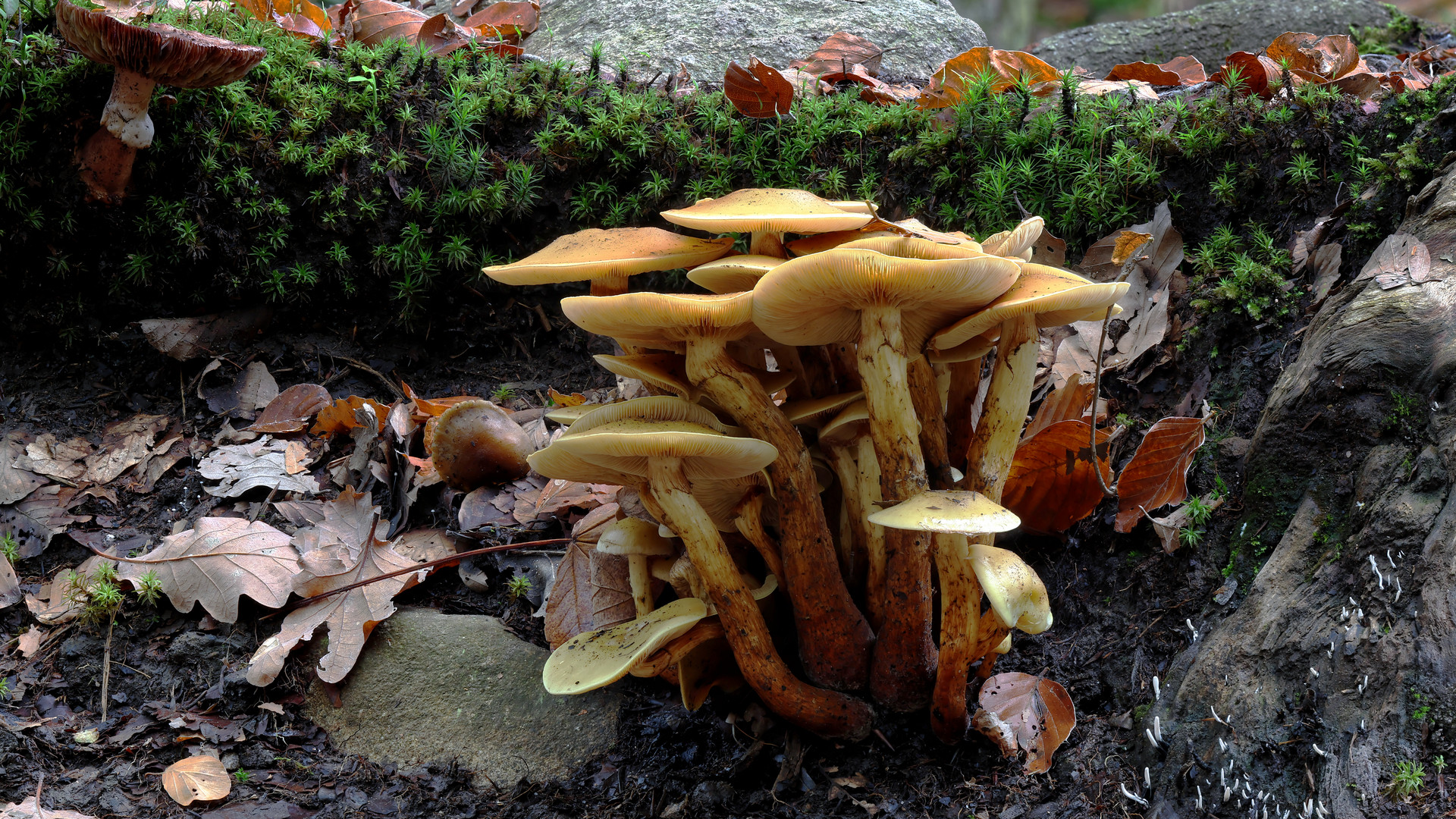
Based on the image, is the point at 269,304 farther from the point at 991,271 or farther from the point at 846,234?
the point at 991,271

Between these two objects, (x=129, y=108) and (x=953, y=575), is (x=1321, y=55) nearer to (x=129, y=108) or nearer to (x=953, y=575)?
(x=953, y=575)

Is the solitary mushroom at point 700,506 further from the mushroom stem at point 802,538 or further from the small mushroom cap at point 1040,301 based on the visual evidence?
the small mushroom cap at point 1040,301

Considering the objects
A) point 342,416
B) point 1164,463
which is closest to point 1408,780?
point 1164,463

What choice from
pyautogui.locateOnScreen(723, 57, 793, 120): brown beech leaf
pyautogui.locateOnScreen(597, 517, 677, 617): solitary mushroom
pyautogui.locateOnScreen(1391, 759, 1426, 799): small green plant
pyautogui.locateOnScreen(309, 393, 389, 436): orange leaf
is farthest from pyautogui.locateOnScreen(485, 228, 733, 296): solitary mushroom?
pyautogui.locateOnScreen(1391, 759, 1426, 799): small green plant

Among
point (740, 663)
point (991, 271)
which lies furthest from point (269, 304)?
point (991, 271)

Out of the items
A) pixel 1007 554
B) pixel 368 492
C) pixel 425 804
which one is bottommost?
pixel 425 804

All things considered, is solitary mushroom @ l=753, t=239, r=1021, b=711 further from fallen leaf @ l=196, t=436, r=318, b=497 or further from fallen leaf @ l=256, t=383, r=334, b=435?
fallen leaf @ l=256, t=383, r=334, b=435
